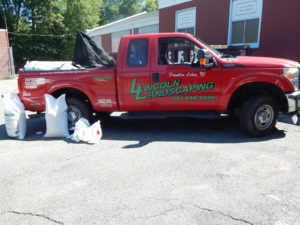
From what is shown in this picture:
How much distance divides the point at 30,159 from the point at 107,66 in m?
2.49

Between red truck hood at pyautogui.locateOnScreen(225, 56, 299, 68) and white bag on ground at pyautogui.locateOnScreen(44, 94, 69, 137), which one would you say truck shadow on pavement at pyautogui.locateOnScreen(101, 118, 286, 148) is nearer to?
white bag on ground at pyautogui.locateOnScreen(44, 94, 69, 137)

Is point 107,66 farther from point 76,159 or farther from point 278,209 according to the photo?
point 278,209

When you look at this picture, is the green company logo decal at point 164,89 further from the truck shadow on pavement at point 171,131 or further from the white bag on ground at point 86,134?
the white bag on ground at point 86,134

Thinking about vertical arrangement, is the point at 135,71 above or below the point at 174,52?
below

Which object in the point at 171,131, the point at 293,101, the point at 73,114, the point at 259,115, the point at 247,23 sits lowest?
the point at 171,131

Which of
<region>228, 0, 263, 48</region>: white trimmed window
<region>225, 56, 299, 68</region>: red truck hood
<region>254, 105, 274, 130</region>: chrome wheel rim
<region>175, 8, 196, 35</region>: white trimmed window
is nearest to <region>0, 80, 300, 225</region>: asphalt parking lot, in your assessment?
<region>254, 105, 274, 130</region>: chrome wheel rim

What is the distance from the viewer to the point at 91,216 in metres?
2.75

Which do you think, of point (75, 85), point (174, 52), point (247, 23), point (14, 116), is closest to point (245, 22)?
point (247, 23)

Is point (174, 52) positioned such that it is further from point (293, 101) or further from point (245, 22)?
point (245, 22)

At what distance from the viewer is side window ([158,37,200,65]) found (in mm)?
5280

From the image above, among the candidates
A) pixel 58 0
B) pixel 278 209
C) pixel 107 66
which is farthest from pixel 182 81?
pixel 58 0

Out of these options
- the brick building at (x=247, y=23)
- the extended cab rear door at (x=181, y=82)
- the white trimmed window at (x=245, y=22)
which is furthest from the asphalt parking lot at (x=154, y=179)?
the white trimmed window at (x=245, y=22)

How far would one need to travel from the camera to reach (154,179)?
3.54 meters

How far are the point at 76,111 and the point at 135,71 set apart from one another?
5.41ft
